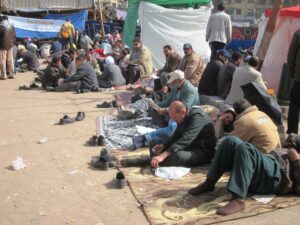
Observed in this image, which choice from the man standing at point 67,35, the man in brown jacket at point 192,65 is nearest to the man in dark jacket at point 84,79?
the man in brown jacket at point 192,65

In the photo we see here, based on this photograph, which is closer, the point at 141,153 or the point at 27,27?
the point at 141,153

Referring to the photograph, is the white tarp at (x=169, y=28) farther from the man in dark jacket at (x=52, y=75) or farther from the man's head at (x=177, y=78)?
the man's head at (x=177, y=78)

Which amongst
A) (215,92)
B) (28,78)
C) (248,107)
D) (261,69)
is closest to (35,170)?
(248,107)

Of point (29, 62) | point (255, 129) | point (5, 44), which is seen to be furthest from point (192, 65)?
point (29, 62)

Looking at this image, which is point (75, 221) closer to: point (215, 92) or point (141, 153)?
point (141, 153)

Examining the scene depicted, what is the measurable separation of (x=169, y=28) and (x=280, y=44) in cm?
515

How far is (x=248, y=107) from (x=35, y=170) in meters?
2.84

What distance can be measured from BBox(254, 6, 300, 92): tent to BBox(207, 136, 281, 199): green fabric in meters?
5.14

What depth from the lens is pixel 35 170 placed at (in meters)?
5.57

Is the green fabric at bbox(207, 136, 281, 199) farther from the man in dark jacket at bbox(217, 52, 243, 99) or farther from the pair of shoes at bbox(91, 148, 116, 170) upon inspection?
the man in dark jacket at bbox(217, 52, 243, 99)

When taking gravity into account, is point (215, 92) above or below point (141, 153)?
above

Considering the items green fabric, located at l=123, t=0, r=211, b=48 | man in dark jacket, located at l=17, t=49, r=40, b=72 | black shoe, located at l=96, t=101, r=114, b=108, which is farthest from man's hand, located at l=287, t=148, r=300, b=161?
man in dark jacket, located at l=17, t=49, r=40, b=72

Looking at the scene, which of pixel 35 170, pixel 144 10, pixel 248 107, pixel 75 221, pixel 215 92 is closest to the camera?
pixel 75 221

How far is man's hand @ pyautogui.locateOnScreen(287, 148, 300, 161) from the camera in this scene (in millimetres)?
4410
